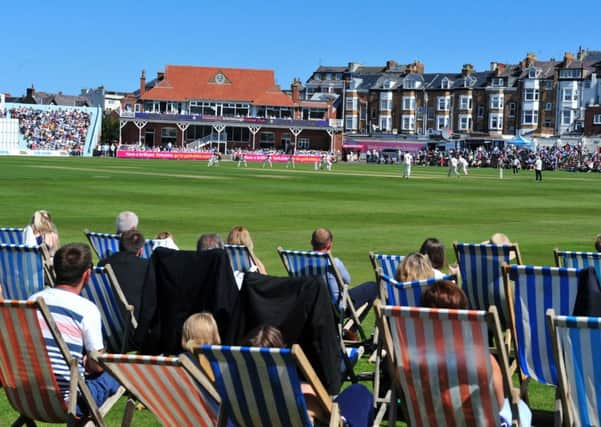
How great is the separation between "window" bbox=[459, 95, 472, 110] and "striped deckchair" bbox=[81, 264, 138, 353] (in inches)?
4483

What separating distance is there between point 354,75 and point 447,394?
128238 millimetres

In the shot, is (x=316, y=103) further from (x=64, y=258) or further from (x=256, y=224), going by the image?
(x=64, y=258)

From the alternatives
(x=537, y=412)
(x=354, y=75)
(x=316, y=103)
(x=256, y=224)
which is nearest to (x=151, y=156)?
(x=316, y=103)

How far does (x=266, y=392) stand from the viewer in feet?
15.0

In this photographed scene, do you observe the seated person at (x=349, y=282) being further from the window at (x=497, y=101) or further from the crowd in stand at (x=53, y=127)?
the window at (x=497, y=101)

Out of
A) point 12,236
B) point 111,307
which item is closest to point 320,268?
point 111,307

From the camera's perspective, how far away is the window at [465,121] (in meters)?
118

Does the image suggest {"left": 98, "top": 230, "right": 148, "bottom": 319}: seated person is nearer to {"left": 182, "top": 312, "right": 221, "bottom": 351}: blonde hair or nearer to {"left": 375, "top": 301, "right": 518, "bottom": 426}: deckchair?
{"left": 182, "top": 312, "right": 221, "bottom": 351}: blonde hair

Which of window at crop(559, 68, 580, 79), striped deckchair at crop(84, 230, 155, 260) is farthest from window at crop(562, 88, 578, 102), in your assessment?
striped deckchair at crop(84, 230, 155, 260)

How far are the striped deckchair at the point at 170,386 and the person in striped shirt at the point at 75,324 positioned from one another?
0.83 metres

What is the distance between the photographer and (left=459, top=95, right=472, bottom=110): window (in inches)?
4665

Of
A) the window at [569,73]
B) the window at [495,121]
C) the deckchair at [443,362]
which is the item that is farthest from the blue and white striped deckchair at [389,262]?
the window at [495,121]

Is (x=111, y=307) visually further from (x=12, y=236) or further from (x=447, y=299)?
(x=12, y=236)

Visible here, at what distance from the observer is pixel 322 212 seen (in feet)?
84.2
